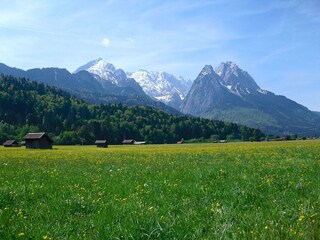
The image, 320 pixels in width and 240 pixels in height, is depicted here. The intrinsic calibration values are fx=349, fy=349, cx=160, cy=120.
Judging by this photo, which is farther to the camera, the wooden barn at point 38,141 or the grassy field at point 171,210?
the wooden barn at point 38,141

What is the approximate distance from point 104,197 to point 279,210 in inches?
201

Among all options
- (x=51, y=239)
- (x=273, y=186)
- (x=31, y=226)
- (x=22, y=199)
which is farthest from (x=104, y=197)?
(x=273, y=186)

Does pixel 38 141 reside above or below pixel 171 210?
below

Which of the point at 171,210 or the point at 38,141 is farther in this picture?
the point at 38,141

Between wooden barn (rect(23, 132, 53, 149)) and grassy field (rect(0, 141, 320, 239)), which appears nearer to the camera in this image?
grassy field (rect(0, 141, 320, 239))

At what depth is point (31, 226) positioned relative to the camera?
705 cm

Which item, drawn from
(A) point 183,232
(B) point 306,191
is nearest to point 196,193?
(B) point 306,191

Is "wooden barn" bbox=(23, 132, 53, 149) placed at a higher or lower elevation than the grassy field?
lower

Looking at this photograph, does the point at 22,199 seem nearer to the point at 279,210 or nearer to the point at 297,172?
the point at 279,210

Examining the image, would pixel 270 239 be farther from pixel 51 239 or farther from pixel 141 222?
pixel 51 239

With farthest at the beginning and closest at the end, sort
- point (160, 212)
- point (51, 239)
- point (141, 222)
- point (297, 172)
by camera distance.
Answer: point (297, 172)
point (160, 212)
point (141, 222)
point (51, 239)

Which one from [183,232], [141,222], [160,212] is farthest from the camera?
[160,212]

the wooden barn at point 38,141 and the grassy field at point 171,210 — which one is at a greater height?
the grassy field at point 171,210

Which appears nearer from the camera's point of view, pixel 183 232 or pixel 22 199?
pixel 183 232
